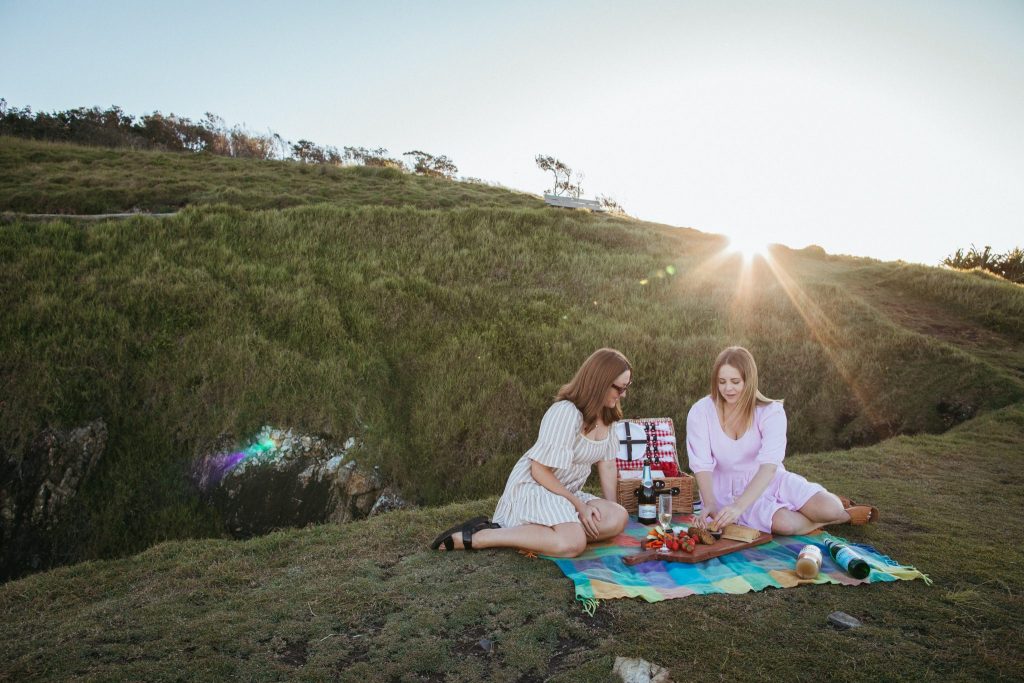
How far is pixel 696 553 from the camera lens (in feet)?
14.7

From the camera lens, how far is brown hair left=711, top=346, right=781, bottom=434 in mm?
4812

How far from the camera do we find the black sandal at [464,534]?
4820 mm

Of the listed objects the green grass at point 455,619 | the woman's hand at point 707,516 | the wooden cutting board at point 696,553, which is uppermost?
the woman's hand at point 707,516

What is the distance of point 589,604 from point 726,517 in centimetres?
142

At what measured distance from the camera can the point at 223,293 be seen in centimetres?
945

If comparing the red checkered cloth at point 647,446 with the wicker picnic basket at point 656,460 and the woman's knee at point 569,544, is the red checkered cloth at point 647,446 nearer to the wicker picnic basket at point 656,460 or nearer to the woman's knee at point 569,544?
the wicker picnic basket at point 656,460

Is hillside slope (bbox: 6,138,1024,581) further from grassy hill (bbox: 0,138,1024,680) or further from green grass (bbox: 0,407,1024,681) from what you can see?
green grass (bbox: 0,407,1024,681)

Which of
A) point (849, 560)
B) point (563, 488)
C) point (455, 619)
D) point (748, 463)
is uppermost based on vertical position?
point (748, 463)

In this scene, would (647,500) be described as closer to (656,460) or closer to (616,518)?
(616,518)

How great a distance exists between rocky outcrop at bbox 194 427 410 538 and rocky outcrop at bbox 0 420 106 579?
1.23m

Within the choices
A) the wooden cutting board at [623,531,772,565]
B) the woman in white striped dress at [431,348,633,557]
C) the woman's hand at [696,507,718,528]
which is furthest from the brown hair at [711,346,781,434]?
the wooden cutting board at [623,531,772,565]

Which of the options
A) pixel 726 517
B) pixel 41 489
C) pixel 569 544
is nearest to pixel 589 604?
pixel 569 544

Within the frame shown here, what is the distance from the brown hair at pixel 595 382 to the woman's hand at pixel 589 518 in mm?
662

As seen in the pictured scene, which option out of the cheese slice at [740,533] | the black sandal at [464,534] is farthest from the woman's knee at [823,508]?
the black sandal at [464,534]
